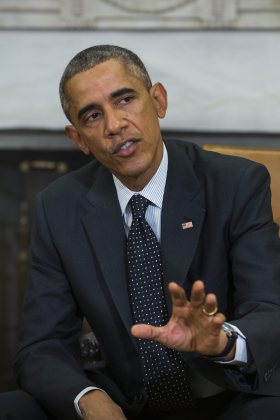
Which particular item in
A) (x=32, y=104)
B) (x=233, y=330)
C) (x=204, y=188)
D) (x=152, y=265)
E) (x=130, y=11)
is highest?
(x=130, y=11)

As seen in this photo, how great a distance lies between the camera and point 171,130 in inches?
120

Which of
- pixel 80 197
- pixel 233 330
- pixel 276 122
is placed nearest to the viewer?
pixel 233 330

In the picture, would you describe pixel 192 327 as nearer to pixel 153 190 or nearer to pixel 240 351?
pixel 240 351

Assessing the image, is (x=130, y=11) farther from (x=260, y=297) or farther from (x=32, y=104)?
(x=260, y=297)

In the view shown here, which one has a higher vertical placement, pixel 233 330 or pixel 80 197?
pixel 80 197

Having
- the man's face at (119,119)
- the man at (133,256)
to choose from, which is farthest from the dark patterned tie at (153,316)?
the man's face at (119,119)

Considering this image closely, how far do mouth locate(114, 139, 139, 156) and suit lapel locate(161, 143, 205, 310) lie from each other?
140 millimetres

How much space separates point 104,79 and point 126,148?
0.60 feet

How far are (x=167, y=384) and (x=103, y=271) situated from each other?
321 mm

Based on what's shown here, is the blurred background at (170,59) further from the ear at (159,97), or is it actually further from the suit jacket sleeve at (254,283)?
the suit jacket sleeve at (254,283)

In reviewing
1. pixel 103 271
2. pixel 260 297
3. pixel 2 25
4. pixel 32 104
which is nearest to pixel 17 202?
pixel 32 104

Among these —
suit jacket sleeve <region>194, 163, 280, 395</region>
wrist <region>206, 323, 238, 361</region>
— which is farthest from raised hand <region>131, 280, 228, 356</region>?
suit jacket sleeve <region>194, 163, 280, 395</region>

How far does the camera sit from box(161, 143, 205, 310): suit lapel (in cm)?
204

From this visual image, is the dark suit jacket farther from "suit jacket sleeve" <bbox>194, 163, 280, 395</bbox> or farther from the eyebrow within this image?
the eyebrow
